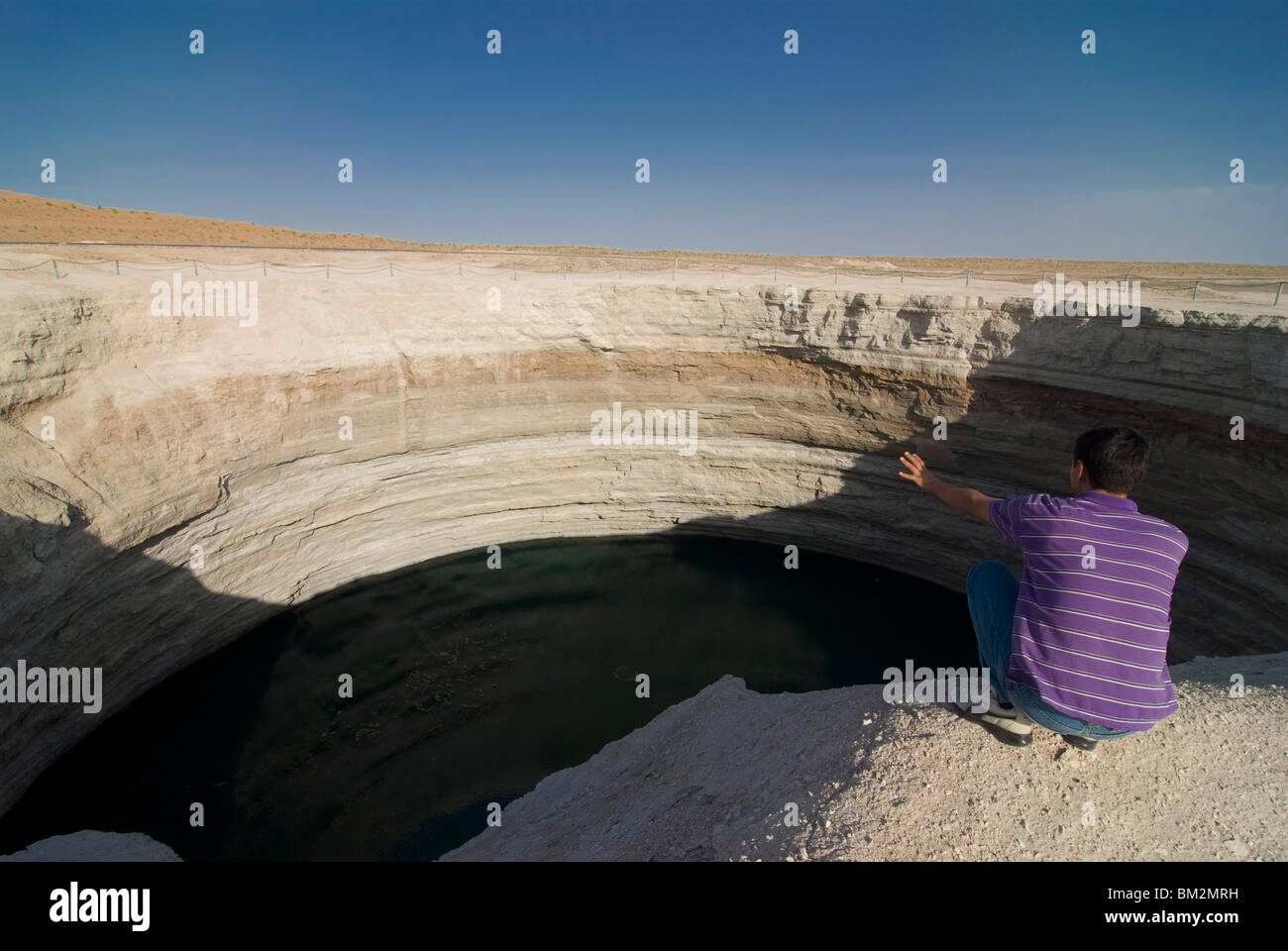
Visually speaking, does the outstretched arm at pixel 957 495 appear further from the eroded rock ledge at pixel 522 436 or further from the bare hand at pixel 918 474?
the eroded rock ledge at pixel 522 436

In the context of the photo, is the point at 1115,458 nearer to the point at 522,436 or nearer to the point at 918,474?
the point at 918,474

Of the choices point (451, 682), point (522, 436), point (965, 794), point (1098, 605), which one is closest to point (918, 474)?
point (1098, 605)

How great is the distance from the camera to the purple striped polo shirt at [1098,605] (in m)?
3.39

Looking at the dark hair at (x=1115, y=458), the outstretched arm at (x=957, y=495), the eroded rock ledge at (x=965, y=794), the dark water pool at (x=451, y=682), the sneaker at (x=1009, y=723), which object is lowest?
the dark water pool at (x=451, y=682)

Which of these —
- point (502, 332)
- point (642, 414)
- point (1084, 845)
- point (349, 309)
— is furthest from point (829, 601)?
point (349, 309)

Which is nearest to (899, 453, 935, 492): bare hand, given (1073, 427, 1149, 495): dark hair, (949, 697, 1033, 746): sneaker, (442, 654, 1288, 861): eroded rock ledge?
(1073, 427, 1149, 495): dark hair

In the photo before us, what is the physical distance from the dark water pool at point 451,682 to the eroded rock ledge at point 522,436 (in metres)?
0.62

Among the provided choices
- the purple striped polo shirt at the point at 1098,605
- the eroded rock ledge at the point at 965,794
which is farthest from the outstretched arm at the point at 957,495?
the eroded rock ledge at the point at 965,794

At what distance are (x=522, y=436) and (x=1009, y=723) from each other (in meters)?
11.6

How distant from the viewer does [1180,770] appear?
4.22 m

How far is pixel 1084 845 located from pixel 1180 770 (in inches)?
39.8

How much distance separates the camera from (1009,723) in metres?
4.29

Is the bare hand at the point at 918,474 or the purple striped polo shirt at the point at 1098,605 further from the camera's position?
the bare hand at the point at 918,474
